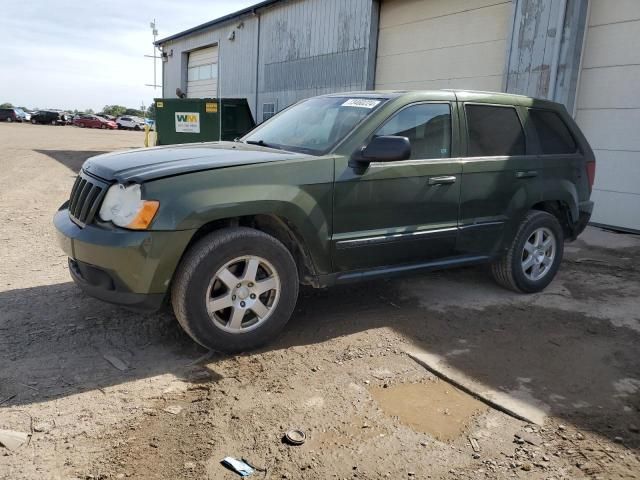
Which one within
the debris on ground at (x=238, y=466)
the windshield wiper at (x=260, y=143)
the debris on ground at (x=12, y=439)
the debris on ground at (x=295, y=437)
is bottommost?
the debris on ground at (x=12, y=439)

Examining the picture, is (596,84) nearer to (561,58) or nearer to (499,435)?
(561,58)

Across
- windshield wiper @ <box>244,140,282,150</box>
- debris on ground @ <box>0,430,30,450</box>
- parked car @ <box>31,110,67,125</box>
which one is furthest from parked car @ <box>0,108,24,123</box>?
debris on ground @ <box>0,430,30,450</box>

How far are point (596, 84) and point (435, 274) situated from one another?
467 cm

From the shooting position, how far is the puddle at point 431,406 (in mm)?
2941

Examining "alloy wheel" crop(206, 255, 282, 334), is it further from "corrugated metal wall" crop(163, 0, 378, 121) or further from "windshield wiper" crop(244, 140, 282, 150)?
"corrugated metal wall" crop(163, 0, 378, 121)

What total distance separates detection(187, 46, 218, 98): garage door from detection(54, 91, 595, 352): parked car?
18203 mm

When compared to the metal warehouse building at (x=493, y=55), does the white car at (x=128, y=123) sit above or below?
below

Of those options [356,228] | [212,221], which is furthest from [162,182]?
[356,228]

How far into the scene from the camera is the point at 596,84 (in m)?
8.27

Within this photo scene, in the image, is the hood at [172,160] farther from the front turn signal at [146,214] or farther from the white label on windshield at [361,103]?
the white label on windshield at [361,103]

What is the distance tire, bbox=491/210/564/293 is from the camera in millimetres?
4980

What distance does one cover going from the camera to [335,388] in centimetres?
329

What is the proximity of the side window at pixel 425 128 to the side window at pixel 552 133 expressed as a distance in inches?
43.9

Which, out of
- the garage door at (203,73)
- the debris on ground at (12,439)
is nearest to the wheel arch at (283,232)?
the debris on ground at (12,439)
